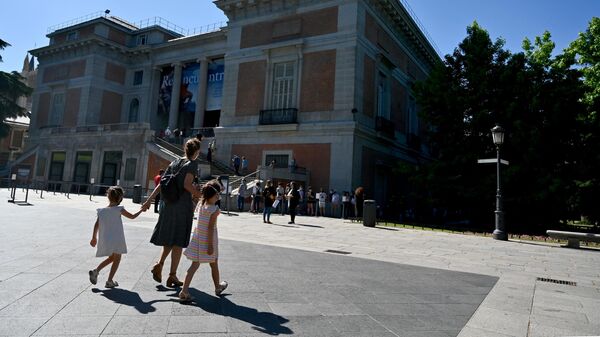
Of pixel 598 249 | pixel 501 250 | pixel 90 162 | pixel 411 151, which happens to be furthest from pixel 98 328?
pixel 90 162

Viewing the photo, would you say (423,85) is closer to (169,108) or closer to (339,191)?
(339,191)

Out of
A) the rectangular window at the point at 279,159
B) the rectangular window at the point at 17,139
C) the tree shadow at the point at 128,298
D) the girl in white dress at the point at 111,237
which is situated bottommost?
the tree shadow at the point at 128,298

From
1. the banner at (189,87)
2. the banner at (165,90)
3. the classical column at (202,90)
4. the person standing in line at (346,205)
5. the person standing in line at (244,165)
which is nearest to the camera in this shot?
the person standing in line at (346,205)

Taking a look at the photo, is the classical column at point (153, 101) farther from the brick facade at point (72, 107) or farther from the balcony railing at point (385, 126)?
the balcony railing at point (385, 126)

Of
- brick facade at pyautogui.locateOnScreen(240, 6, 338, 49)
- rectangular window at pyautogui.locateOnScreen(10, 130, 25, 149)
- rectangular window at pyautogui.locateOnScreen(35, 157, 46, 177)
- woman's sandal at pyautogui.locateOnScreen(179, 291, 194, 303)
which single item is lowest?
woman's sandal at pyautogui.locateOnScreen(179, 291, 194, 303)

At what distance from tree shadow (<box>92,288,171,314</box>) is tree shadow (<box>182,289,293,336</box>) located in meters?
0.44

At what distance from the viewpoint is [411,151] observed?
30.5 m

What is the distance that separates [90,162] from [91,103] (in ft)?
25.1

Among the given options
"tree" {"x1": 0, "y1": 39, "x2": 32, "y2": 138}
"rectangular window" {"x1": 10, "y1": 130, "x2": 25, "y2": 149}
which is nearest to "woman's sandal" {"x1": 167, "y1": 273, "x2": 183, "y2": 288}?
"tree" {"x1": 0, "y1": 39, "x2": 32, "y2": 138}

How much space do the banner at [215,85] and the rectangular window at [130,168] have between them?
7.87 m

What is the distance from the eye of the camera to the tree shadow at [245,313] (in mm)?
3352

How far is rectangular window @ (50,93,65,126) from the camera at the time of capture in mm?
37594

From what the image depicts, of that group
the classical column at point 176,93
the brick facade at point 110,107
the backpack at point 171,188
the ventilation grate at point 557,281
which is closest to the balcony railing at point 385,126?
the ventilation grate at point 557,281

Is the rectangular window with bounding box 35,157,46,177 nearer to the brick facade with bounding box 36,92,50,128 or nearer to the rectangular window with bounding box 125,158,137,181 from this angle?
the brick facade with bounding box 36,92,50,128
